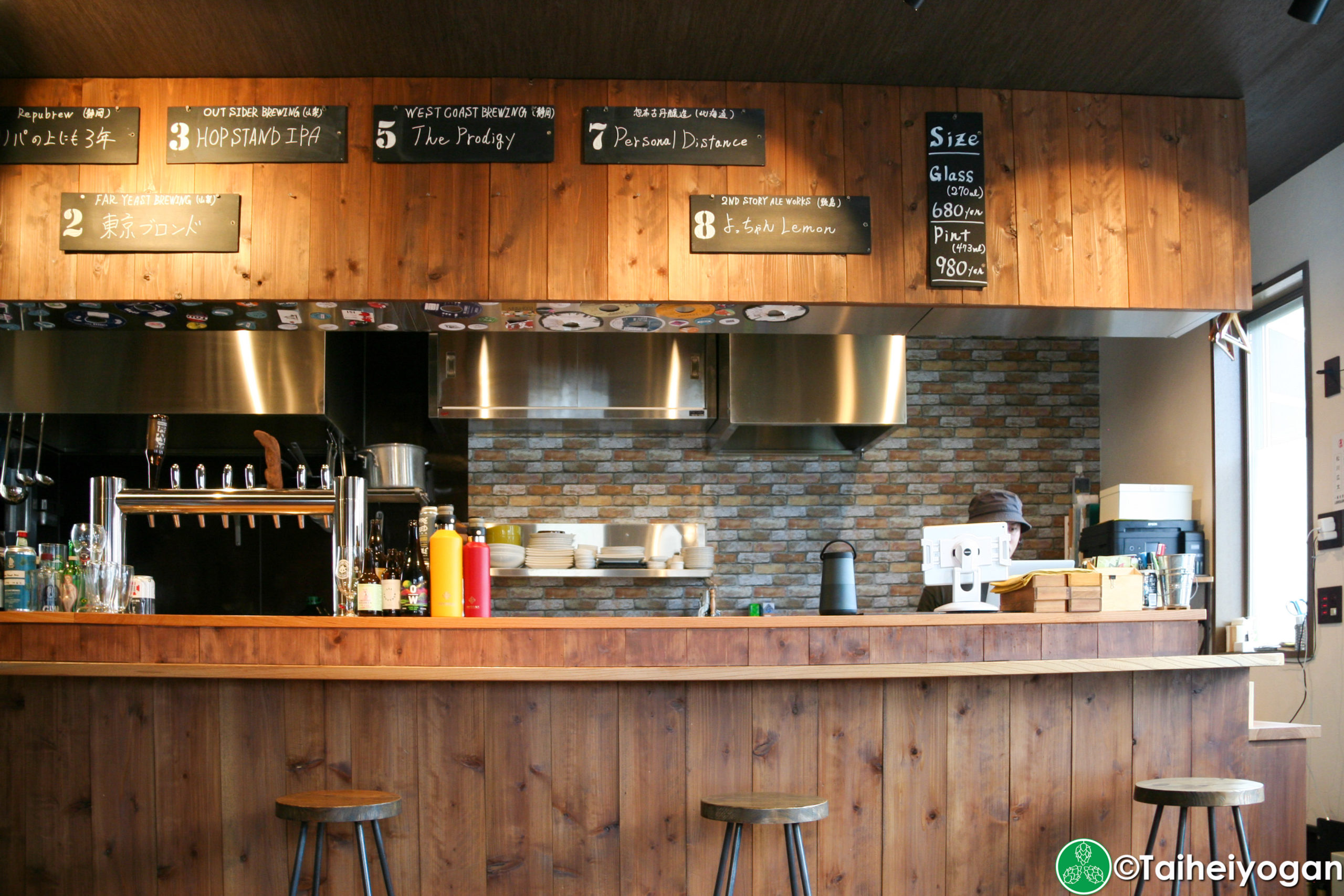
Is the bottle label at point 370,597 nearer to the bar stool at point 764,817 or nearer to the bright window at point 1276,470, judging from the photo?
the bar stool at point 764,817

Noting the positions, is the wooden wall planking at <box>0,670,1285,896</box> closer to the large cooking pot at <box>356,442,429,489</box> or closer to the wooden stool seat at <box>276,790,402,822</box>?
the wooden stool seat at <box>276,790,402,822</box>

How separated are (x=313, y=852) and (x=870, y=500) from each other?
391 cm

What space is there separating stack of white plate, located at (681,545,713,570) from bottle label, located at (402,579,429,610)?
2.71 m

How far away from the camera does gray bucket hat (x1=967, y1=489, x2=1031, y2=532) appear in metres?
5.02

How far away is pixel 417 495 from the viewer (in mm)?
5457

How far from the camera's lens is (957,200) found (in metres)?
3.81

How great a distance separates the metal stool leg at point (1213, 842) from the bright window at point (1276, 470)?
2.32 m

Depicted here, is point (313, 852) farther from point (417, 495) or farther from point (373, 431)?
point (373, 431)

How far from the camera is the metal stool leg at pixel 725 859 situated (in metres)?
2.86

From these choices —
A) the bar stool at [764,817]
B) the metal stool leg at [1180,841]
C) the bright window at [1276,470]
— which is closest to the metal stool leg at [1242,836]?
the metal stool leg at [1180,841]

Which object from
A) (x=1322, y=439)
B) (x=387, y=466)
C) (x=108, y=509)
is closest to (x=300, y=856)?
(x=108, y=509)

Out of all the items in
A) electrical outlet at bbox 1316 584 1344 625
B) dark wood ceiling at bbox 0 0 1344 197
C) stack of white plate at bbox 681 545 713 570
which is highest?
dark wood ceiling at bbox 0 0 1344 197

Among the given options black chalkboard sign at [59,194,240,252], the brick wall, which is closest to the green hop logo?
the brick wall

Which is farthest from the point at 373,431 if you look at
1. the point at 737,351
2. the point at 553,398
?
the point at 737,351
